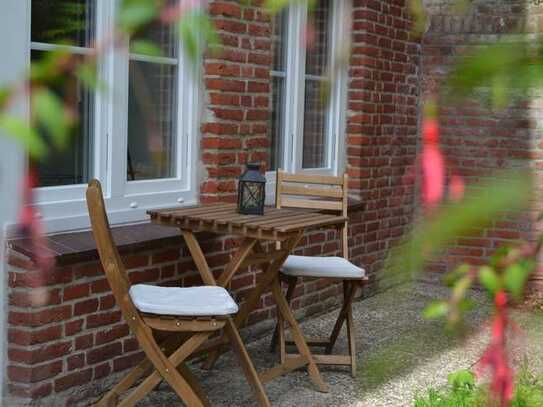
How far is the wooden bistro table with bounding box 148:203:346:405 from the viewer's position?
12.6 feet

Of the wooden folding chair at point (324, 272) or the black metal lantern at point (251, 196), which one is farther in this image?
the wooden folding chair at point (324, 272)

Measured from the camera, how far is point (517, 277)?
0.55 metres

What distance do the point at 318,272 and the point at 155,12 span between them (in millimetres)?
4131

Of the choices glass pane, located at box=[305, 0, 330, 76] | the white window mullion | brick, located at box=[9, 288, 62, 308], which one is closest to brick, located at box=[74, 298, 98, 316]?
brick, located at box=[9, 288, 62, 308]

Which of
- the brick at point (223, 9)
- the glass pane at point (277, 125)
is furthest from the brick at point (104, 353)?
the glass pane at point (277, 125)

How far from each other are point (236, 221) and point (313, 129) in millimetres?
2453

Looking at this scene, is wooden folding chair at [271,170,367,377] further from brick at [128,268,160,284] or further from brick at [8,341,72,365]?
brick at [8,341,72,365]

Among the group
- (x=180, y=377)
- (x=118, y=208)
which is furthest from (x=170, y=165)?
(x=180, y=377)

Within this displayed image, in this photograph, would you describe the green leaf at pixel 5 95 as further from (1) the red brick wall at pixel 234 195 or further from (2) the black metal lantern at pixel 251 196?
(2) the black metal lantern at pixel 251 196

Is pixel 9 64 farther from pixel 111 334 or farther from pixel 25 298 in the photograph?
pixel 111 334

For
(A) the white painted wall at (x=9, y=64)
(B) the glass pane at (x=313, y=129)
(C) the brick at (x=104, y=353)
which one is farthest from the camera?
(B) the glass pane at (x=313, y=129)

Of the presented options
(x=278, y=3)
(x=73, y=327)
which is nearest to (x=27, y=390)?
(x=73, y=327)

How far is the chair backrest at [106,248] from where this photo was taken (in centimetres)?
331

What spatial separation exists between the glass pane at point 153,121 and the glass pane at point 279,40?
1.05 m
